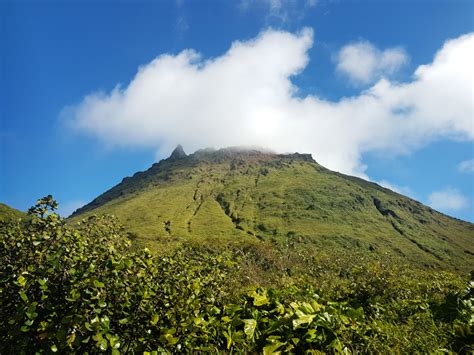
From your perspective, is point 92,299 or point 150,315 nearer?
point 92,299

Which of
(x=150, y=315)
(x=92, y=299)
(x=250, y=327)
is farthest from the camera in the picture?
(x=150, y=315)

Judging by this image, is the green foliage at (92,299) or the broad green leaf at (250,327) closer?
the green foliage at (92,299)

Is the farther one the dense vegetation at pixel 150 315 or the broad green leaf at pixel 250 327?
the broad green leaf at pixel 250 327

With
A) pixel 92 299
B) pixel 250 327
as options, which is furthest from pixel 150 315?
pixel 250 327

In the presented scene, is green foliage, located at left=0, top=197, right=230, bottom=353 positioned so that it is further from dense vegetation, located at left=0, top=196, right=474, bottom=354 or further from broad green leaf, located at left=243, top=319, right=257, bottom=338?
broad green leaf, located at left=243, top=319, right=257, bottom=338

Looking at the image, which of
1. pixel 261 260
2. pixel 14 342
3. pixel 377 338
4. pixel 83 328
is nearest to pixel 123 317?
pixel 83 328

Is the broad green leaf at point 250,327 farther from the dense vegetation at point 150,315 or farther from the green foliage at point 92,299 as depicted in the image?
the green foliage at point 92,299

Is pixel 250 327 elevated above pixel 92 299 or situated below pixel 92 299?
below

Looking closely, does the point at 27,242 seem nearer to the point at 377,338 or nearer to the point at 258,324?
the point at 258,324

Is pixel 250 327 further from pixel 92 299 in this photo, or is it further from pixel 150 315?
pixel 92 299

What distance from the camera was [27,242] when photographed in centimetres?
675

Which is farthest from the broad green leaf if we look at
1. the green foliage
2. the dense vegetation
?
the green foliage

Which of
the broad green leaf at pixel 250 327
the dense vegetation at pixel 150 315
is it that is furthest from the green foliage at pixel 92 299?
the broad green leaf at pixel 250 327

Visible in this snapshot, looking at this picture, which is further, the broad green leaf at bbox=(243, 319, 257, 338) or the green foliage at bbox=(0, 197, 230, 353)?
the broad green leaf at bbox=(243, 319, 257, 338)
